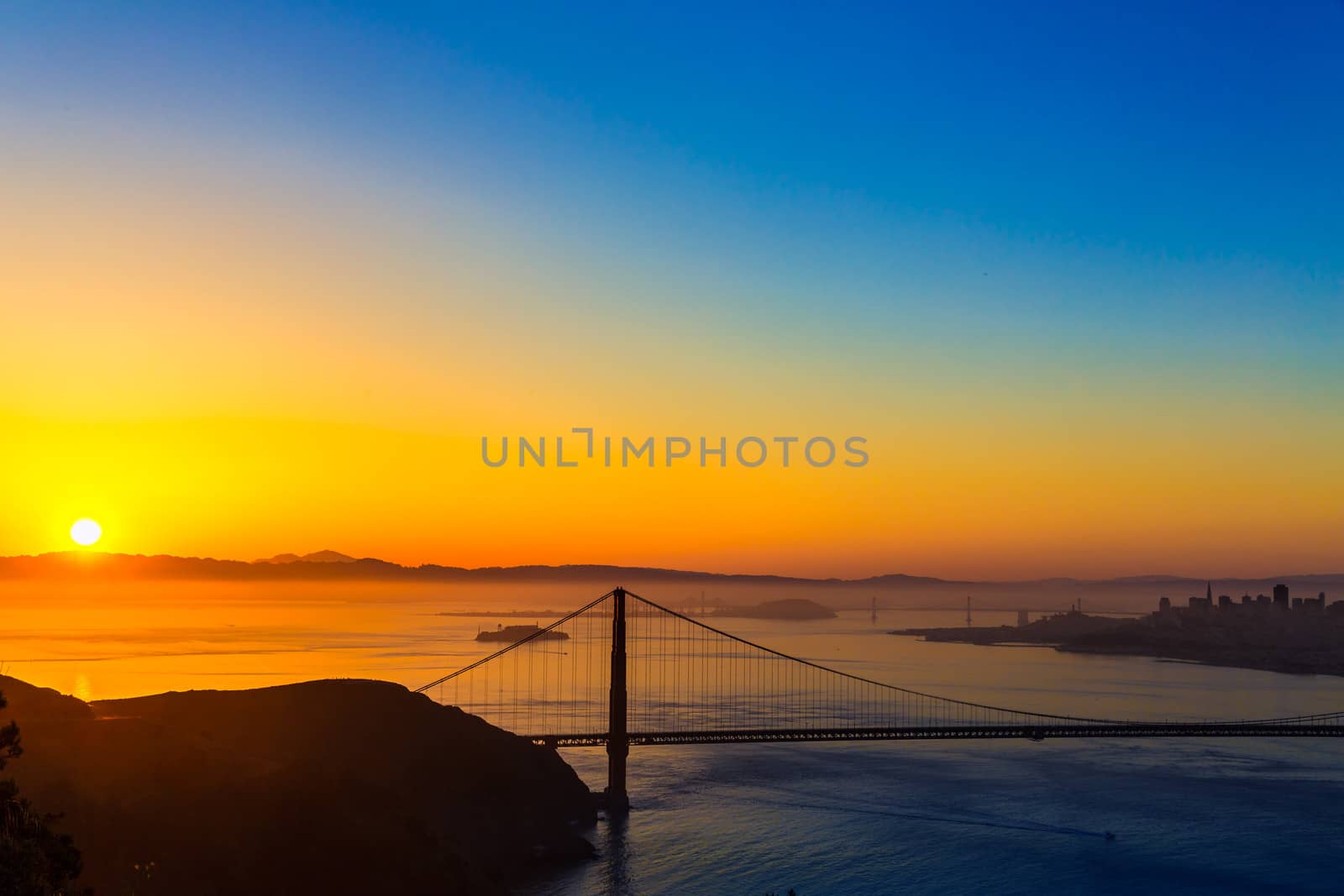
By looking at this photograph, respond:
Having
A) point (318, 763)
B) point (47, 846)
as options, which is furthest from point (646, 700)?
point (47, 846)

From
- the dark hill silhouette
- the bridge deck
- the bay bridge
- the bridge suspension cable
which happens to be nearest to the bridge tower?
the bay bridge

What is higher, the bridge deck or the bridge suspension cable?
the bridge deck

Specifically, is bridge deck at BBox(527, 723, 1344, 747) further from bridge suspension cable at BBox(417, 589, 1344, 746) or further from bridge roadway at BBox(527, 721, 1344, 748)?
bridge suspension cable at BBox(417, 589, 1344, 746)

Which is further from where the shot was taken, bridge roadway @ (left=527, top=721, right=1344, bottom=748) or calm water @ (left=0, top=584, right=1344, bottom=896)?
bridge roadway @ (left=527, top=721, right=1344, bottom=748)

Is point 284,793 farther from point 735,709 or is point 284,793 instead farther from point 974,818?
point 735,709

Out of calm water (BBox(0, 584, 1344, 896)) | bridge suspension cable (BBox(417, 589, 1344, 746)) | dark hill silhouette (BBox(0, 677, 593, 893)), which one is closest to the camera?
dark hill silhouette (BBox(0, 677, 593, 893))

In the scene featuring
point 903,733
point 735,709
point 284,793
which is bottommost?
point 735,709

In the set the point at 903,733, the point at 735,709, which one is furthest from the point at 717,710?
the point at 903,733
